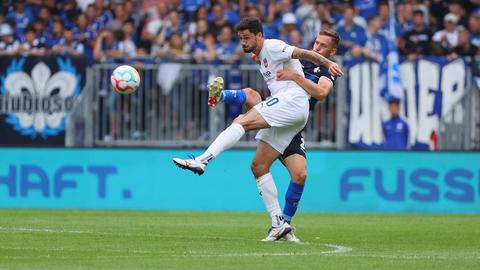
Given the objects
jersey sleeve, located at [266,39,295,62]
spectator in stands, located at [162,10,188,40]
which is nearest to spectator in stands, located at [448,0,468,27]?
spectator in stands, located at [162,10,188,40]

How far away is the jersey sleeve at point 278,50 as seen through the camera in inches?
561

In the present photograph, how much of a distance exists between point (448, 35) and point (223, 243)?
12.6m

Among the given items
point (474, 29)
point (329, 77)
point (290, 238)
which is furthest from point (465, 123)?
point (290, 238)

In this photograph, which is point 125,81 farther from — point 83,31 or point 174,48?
point 83,31

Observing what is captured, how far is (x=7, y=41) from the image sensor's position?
2561cm

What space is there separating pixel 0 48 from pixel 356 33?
7.40m

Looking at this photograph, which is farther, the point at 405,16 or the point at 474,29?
the point at 405,16

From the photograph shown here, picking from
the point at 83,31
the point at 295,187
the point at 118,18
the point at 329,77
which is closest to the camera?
the point at 295,187

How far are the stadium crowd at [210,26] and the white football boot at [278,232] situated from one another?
383 inches

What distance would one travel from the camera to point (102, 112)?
78.3 ft

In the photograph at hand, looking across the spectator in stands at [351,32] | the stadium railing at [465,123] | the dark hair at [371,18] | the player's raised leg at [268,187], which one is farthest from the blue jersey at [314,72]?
the dark hair at [371,18]

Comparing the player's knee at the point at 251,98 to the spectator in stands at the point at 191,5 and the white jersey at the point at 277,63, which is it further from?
the spectator in stands at the point at 191,5

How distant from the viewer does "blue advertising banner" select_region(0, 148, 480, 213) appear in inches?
924

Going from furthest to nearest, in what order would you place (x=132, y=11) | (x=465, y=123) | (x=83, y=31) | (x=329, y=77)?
(x=132, y=11), (x=83, y=31), (x=465, y=123), (x=329, y=77)
